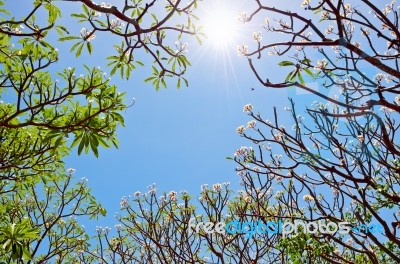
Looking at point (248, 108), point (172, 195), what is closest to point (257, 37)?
point (248, 108)

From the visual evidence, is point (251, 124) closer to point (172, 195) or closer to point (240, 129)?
point (240, 129)

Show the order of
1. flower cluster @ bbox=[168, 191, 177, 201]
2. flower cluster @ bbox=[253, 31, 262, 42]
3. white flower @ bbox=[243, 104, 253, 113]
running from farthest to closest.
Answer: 1. flower cluster @ bbox=[168, 191, 177, 201]
2. white flower @ bbox=[243, 104, 253, 113]
3. flower cluster @ bbox=[253, 31, 262, 42]

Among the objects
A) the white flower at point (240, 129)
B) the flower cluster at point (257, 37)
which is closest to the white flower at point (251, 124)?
the white flower at point (240, 129)

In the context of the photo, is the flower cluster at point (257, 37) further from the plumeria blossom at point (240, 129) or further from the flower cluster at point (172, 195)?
the flower cluster at point (172, 195)

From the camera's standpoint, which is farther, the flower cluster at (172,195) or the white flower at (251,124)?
the flower cluster at (172,195)

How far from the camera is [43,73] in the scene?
3.46 metres

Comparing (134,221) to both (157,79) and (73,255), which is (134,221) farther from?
(157,79)

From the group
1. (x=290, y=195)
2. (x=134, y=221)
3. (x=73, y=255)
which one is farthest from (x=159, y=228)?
(x=73, y=255)

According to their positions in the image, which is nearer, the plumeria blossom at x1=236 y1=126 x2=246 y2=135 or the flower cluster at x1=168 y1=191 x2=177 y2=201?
the plumeria blossom at x1=236 y1=126 x2=246 y2=135

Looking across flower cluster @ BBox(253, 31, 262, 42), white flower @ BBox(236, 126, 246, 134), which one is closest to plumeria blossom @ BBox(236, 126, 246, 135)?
white flower @ BBox(236, 126, 246, 134)

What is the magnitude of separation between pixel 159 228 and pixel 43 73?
4.26 metres

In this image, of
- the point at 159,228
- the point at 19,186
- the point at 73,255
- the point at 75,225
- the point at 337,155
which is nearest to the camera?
the point at 337,155

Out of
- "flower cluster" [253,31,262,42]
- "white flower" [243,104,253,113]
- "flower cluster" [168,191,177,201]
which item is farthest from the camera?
"flower cluster" [168,191,177,201]

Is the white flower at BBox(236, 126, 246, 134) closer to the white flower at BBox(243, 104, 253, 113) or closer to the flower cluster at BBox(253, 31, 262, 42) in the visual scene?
the white flower at BBox(243, 104, 253, 113)
